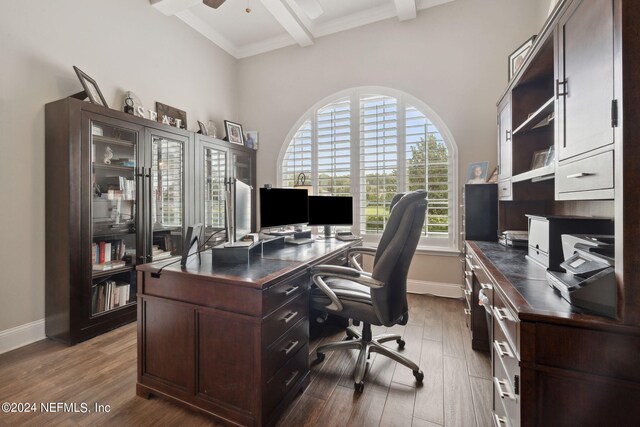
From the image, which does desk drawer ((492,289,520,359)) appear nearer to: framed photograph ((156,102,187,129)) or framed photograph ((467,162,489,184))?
framed photograph ((467,162,489,184))

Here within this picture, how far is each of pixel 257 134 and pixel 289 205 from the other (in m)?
2.17

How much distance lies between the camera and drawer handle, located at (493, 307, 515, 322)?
1.03 metres

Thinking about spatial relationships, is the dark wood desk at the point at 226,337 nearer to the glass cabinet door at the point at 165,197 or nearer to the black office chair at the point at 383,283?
the black office chair at the point at 383,283

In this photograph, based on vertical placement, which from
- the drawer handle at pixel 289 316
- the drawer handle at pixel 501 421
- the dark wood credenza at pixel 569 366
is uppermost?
the dark wood credenza at pixel 569 366

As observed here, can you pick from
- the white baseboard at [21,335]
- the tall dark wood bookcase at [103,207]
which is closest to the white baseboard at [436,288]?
the tall dark wood bookcase at [103,207]

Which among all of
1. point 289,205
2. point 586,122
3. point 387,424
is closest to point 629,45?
point 586,122

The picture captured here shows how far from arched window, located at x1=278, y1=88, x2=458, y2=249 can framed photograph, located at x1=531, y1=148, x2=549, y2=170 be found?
1166 millimetres

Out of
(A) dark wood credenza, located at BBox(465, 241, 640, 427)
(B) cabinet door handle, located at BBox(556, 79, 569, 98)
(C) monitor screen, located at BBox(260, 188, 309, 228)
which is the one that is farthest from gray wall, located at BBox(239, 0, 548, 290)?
Result: (A) dark wood credenza, located at BBox(465, 241, 640, 427)

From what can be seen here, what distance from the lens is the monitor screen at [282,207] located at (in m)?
2.27

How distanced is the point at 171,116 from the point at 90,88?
2.89 ft

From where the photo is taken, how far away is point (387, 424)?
1434 mm

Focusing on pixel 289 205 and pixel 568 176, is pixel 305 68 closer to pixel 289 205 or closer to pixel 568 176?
pixel 289 205

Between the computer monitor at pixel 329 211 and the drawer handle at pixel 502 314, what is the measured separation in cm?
185

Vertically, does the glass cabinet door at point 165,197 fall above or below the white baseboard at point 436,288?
above
